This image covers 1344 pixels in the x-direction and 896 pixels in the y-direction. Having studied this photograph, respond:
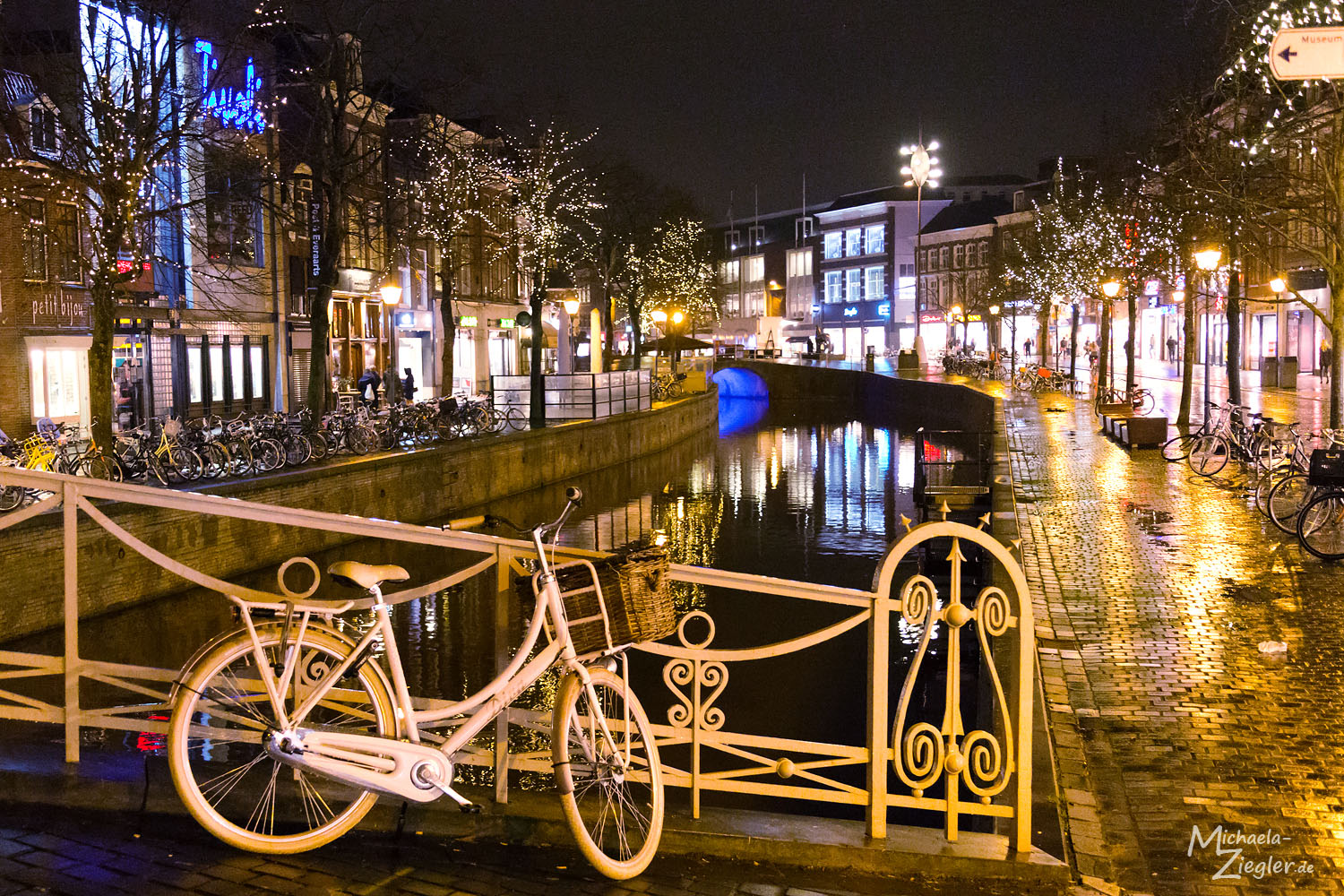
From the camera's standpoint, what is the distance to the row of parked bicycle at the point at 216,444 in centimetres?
1827

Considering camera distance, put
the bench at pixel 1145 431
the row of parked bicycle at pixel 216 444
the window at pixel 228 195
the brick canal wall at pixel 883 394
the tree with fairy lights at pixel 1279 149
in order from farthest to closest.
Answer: the brick canal wall at pixel 883 394 → the bench at pixel 1145 431 → the window at pixel 228 195 → the row of parked bicycle at pixel 216 444 → the tree with fairy lights at pixel 1279 149

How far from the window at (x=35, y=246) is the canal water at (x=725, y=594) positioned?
31.8ft

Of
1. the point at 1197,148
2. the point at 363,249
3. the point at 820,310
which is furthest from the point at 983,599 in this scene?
the point at 820,310

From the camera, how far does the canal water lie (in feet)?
37.9

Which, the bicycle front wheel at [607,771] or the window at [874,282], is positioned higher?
the window at [874,282]

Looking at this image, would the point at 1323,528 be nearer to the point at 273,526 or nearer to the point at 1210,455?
the point at 1210,455

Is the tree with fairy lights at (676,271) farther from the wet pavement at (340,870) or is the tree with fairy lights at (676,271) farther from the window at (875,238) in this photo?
the wet pavement at (340,870)

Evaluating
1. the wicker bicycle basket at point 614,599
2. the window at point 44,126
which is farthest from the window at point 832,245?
the wicker bicycle basket at point 614,599

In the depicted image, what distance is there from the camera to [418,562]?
62.7 ft

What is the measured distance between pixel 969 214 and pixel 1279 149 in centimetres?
7314

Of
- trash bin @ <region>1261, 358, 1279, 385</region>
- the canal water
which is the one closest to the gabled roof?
trash bin @ <region>1261, 358, 1279, 385</region>

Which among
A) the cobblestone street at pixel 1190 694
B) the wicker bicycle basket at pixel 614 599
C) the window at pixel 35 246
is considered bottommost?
the cobblestone street at pixel 1190 694

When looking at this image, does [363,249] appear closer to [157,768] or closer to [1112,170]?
[1112,170]

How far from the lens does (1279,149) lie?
1956 cm
